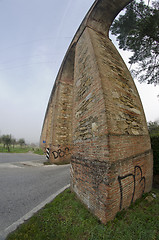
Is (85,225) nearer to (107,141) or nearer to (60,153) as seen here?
(107,141)

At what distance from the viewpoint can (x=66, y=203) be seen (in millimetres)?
2768

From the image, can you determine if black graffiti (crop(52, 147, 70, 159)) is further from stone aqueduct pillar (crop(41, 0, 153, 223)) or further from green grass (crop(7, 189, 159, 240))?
green grass (crop(7, 189, 159, 240))

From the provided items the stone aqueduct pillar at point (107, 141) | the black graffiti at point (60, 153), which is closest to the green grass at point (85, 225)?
the stone aqueduct pillar at point (107, 141)

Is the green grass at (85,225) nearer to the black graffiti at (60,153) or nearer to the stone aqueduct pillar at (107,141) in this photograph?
the stone aqueduct pillar at (107,141)

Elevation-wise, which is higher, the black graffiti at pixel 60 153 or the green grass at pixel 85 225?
the black graffiti at pixel 60 153

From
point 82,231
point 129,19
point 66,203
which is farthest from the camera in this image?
point 129,19

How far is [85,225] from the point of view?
203cm

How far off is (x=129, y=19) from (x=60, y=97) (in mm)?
7019

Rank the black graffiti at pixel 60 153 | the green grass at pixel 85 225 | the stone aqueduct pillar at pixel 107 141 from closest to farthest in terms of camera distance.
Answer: the green grass at pixel 85 225, the stone aqueduct pillar at pixel 107 141, the black graffiti at pixel 60 153

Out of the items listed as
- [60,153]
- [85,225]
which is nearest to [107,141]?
[85,225]

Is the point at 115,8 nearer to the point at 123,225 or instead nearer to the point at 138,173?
the point at 138,173

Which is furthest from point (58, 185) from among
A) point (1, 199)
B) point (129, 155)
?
point (129, 155)

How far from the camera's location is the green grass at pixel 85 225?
5.88 feet

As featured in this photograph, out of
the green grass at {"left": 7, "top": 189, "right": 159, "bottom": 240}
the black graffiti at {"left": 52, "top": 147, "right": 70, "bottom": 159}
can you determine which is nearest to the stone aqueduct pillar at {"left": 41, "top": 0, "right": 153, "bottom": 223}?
the green grass at {"left": 7, "top": 189, "right": 159, "bottom": 240}
